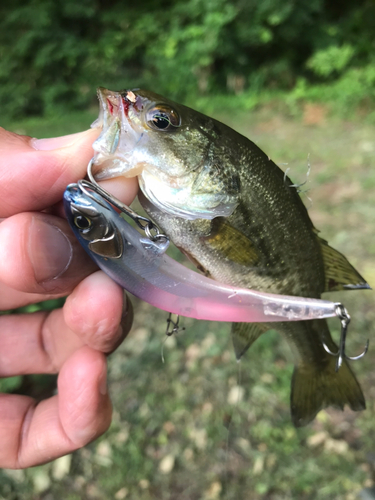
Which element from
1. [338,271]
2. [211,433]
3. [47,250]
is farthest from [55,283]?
[211,433]

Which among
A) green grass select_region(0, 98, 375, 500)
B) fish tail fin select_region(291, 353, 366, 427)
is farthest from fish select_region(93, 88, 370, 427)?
green grass select_region(0, 98, 375, 500)

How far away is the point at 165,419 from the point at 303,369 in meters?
1.43

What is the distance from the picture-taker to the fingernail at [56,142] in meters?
1.20

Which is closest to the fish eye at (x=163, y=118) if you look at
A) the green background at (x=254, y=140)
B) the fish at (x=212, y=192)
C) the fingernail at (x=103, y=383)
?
the fish at (x=212, y=192)

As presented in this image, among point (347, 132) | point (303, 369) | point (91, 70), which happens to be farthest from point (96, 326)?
point (91, 70)

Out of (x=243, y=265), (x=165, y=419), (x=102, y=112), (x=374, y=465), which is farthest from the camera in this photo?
(x=165, y=419)

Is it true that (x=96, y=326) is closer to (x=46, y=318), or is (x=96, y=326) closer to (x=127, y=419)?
(x=46, y=318)

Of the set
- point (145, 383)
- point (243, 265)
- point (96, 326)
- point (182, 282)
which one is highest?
Result: point (243, 265)

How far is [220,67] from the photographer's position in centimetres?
982

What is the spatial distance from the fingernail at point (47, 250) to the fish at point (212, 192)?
23 cm

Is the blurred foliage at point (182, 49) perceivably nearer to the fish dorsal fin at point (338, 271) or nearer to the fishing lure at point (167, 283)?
the fish dorsal fin at point (338, 271)

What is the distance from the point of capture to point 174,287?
44.3 inches

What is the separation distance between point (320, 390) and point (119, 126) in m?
1.23

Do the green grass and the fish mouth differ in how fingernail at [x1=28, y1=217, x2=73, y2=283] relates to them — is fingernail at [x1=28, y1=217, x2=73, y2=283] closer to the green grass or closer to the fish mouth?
the fish mouth
